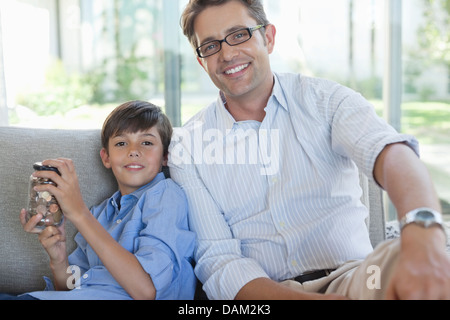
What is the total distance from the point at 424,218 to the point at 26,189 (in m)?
1.33

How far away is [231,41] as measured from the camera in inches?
65.3

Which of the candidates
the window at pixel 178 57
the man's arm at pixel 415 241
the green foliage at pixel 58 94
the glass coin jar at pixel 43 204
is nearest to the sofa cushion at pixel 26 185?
the glass coin jar at pixel 43 204

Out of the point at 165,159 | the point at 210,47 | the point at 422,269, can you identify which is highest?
the point at 210,47

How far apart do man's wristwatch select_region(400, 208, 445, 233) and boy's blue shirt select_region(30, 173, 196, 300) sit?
2.26 feet

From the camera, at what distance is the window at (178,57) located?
10.7 ft

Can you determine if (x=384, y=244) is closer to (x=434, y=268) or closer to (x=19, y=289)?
(x=434, y=268)

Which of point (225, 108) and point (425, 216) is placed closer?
point (425, 216)

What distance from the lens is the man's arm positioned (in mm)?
893

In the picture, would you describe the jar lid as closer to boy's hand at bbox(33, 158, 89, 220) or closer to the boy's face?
boy's hand at bbox(33, 158, 89, 220)

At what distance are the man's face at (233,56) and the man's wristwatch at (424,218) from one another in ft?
2.52

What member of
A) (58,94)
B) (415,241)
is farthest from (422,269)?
(58,94)

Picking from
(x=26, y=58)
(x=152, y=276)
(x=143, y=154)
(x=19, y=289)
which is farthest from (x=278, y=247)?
(x=26, y=58)

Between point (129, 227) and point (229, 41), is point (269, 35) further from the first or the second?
point (129, 227)
